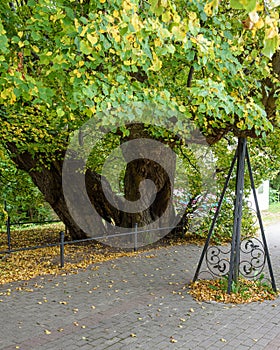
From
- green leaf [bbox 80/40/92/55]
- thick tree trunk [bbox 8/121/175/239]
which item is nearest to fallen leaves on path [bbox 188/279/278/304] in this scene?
green leaf [bbox 80/40/92/55]

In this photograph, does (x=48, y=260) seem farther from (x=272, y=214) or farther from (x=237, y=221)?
(x=272, y=214)

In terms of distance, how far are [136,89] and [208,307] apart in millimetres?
3411

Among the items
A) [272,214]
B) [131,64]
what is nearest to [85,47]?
[131,64]

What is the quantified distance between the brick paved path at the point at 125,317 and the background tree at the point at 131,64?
107 inches

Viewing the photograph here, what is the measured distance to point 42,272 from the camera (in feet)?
26.5

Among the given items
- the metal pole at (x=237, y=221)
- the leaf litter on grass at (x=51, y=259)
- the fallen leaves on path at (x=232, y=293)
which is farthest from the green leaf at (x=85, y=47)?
the leaf litter on grass at (x=51, y=259)

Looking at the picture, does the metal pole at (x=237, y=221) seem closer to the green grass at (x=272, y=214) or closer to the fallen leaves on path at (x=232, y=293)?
the fallen leaves on path at (x=232, y=293)

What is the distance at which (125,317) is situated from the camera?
540cm

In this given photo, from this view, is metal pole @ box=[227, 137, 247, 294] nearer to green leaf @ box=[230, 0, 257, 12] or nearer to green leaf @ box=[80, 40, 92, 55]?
green leaf @ box=[80, 40, 92, 55]

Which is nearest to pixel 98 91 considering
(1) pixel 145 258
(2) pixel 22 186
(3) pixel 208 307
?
(3) pixel 208 307

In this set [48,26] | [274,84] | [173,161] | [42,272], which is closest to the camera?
[48,26]

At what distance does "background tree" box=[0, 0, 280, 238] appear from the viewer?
4.32 metres

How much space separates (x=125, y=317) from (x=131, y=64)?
3.49 metres

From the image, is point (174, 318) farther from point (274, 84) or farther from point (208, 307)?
point (274, 84)
